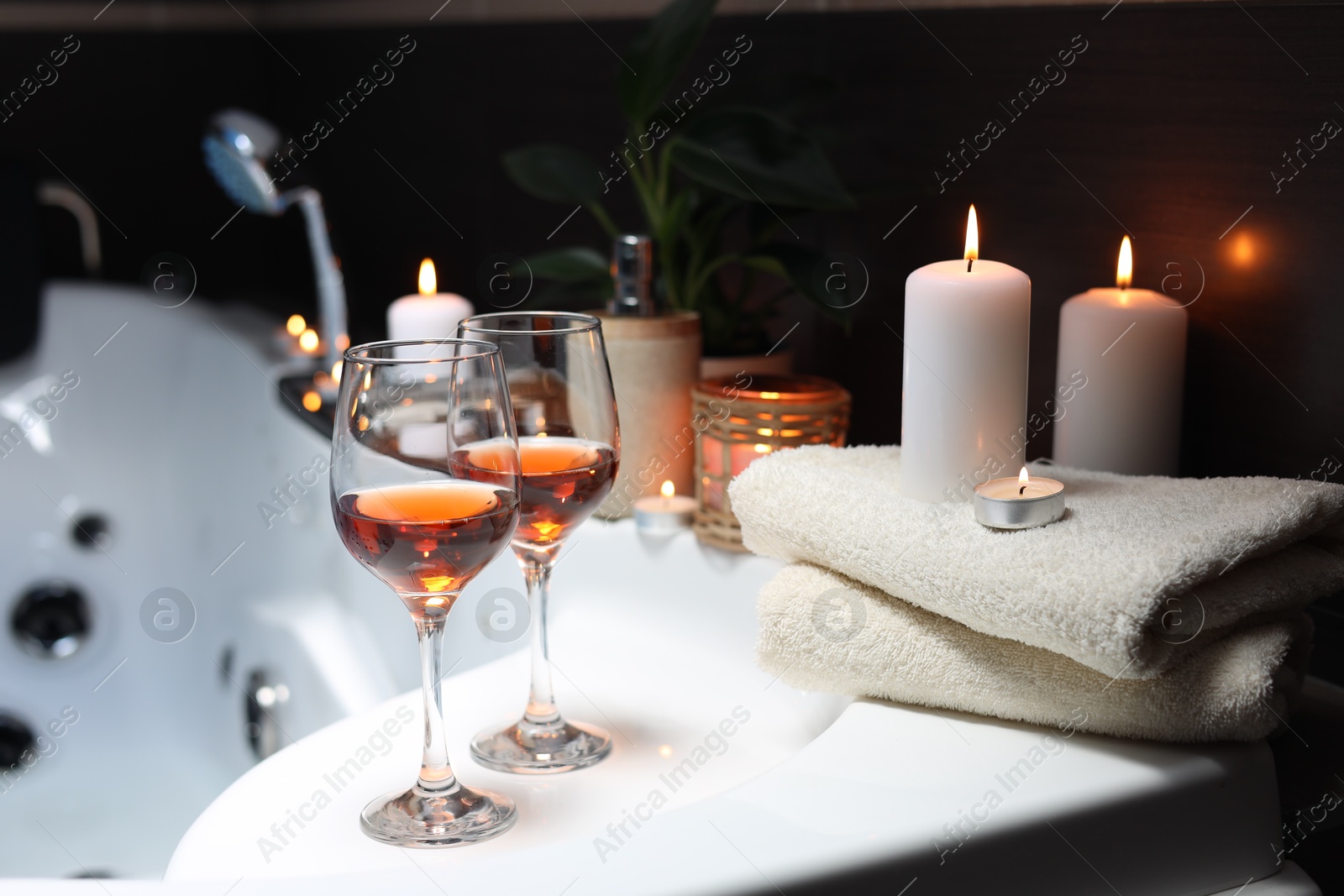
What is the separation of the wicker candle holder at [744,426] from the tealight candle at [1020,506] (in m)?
0.23

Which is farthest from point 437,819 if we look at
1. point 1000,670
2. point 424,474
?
point 1000,670

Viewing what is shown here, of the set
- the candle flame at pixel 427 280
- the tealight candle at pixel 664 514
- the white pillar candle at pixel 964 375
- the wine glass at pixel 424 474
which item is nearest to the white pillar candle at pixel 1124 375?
the white pillar candle at pixel 964 375

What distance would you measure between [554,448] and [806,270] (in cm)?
36

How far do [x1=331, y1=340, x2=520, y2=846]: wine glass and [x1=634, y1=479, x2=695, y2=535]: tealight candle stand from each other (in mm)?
304

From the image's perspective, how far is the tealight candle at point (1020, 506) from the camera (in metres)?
0.56

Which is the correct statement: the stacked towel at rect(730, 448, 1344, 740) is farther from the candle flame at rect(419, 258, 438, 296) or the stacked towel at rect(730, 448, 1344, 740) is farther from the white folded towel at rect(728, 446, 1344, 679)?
the candle flame at rect(419, 258, 438, 296)

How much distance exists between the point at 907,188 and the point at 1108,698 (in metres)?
0.47

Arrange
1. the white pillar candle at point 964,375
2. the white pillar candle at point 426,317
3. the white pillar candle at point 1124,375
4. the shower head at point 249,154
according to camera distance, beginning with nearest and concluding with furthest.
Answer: the white pillar candle at point 964,375 → the white pillar candle at point 1124,375 → the white pillar candle at point 426,317 → the shower head at point 249,154

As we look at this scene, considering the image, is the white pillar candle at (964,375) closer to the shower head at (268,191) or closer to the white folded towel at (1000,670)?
the white folded towel at (1000,670)

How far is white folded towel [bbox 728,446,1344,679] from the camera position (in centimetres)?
49

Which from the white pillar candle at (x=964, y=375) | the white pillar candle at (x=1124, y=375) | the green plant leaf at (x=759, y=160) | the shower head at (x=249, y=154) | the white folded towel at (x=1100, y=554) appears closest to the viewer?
the white folded towel at (x=1100, y=554)

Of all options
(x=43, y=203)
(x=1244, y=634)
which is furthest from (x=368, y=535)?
(x=43, y=203)

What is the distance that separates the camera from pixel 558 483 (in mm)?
620

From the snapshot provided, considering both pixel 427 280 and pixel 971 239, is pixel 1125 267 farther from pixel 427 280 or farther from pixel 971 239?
pixel 427 280
